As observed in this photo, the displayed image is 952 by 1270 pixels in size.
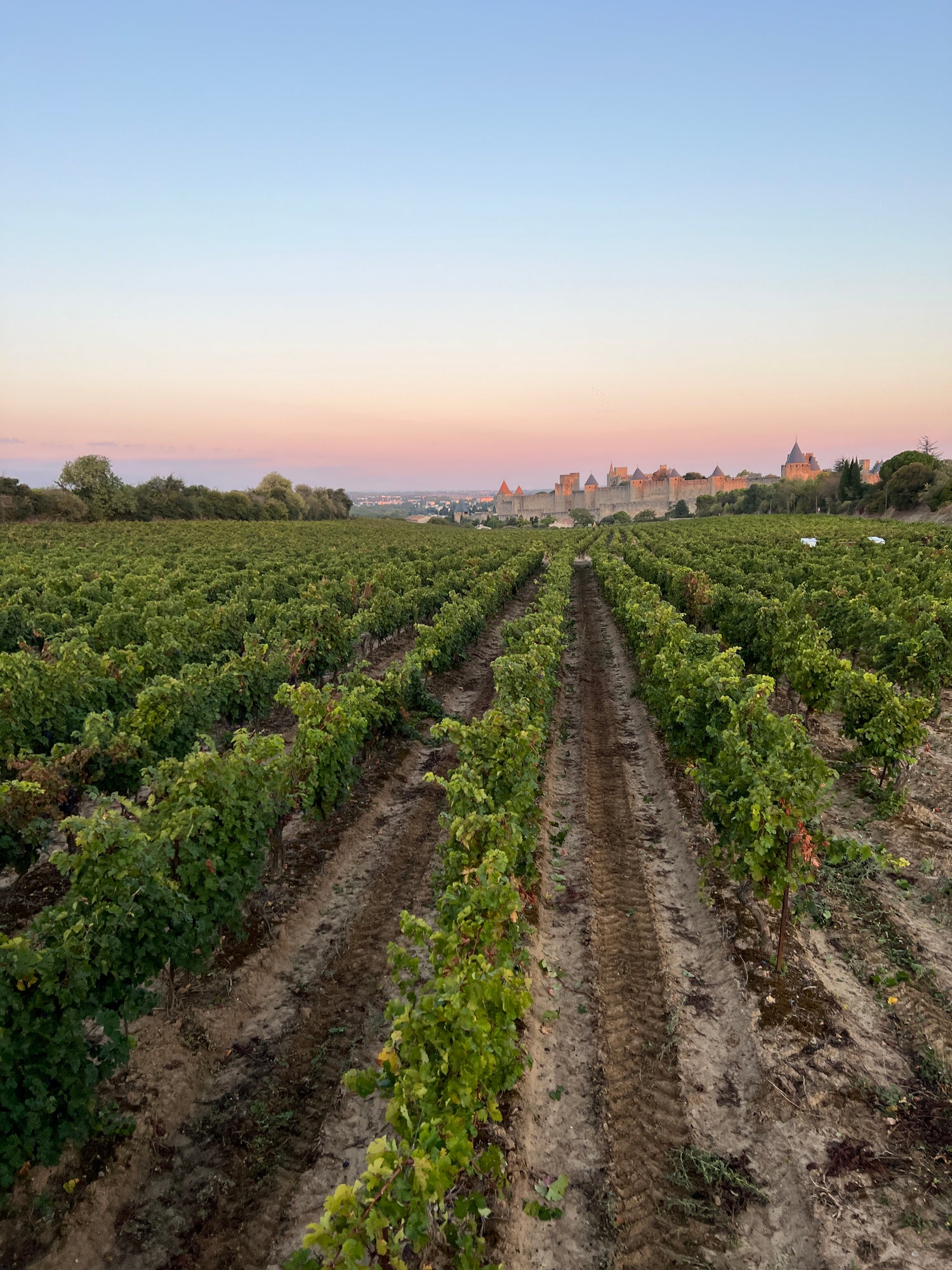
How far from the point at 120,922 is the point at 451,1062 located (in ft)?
9.55

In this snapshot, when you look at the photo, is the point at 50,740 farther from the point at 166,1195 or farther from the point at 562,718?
the point at 562,718

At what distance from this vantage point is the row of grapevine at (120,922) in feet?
14.1

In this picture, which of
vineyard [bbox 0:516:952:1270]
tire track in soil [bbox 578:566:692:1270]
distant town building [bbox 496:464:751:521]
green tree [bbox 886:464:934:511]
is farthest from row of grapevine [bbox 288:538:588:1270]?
distant town building [bbox 496:464:751:521]

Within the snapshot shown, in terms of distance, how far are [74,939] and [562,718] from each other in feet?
37.8

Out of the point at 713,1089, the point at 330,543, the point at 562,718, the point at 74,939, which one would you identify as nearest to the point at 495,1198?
the point at 713,1089

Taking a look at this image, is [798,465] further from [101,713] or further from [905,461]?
[101,713]

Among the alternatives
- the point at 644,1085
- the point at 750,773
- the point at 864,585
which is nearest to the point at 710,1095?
the point at 644,1085

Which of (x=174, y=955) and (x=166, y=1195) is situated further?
Answer: (x=174, y=955)

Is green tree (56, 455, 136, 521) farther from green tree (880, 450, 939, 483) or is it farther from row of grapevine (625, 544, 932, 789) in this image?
green tree (880, 450, 939, 483)

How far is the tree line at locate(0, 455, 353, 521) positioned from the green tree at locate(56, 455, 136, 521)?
0.23 feet

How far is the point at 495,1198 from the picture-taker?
182 inches

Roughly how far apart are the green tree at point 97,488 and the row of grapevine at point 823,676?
6676cm

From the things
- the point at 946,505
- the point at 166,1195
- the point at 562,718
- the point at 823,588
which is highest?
the point at 946,505

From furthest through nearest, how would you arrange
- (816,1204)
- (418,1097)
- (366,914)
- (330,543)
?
(330,543)
(366,914)
(816,1204)
(418,1097)
